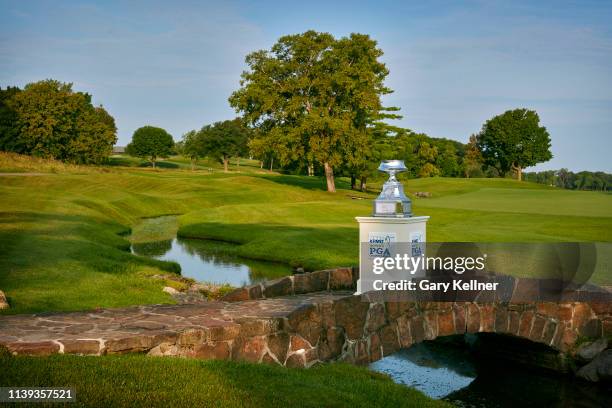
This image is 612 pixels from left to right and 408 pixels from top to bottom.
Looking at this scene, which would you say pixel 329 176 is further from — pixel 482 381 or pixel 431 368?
pixel 482 381

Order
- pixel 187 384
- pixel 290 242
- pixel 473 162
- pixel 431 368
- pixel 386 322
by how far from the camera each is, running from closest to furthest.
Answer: pixel 187 384 < pixel 386 322 < pixel 431 368 < pixel 290 242 < pixel 473 162

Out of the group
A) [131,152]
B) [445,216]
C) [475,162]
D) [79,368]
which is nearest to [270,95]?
[445,216]

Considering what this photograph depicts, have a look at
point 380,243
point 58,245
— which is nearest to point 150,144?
point 58,245

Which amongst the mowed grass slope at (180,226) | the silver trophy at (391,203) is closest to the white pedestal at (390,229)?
the silver trophy at (391,203)

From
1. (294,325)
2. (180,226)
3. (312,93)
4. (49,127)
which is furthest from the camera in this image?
(49,127)

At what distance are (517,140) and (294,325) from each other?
9937cm

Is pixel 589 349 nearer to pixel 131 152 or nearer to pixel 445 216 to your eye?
pixel 445 216

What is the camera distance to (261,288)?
40.5 feet

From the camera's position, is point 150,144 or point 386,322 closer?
point 386,322

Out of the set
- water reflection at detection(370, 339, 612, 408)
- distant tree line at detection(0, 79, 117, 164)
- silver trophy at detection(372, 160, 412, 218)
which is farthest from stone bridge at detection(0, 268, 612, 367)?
distant tree line at detection(0, 79, 117, 164)

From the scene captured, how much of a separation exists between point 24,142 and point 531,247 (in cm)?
6982

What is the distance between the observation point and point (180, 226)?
129 ft

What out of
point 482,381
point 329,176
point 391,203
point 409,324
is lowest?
point 482,381

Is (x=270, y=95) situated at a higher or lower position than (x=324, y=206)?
higher
